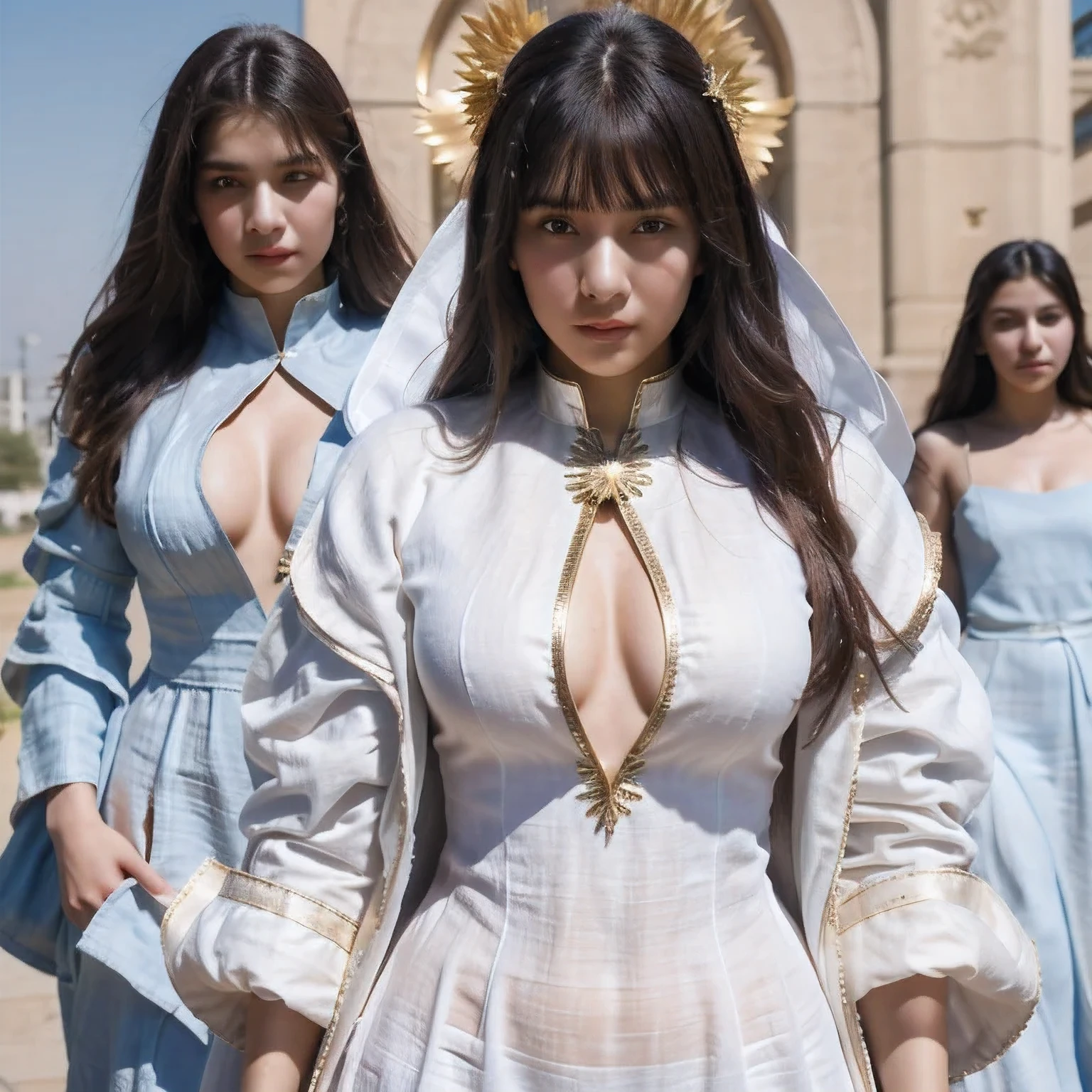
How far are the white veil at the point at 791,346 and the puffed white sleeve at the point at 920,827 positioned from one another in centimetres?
19

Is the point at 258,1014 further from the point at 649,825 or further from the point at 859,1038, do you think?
the point at 859,1038

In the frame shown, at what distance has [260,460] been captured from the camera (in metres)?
2.72

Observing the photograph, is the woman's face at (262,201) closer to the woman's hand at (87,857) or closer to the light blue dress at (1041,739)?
the woman's hand at (87,857)

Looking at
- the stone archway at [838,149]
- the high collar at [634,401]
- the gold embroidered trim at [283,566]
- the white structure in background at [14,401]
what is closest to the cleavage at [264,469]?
the gold embroidered trim at [283,566]

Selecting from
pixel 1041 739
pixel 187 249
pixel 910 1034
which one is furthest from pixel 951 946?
pixel 1041 739

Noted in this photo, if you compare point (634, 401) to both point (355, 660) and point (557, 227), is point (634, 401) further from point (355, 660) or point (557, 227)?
point (355, 660)

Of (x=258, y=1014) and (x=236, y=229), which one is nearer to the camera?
(x=258, y=1014)

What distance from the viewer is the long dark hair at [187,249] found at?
2658 mm

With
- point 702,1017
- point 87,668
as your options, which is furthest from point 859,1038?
point 87,668

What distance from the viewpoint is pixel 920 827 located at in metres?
1.70

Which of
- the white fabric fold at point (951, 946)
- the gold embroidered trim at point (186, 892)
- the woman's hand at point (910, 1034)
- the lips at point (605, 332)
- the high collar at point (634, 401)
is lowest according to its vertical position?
the woman's hand at point (910, 1034)

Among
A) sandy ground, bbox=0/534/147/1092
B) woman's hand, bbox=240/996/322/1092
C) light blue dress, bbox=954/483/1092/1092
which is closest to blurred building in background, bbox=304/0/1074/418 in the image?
light blue dress, bbox=954/483/1092/1092

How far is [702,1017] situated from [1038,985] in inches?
16.3

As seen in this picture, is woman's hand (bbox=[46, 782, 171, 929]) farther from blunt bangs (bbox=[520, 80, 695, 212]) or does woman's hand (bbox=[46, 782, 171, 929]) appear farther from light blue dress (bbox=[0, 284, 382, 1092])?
blunt bangs (bbox=[520, 80, 695, 212])
